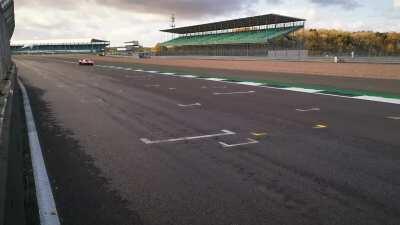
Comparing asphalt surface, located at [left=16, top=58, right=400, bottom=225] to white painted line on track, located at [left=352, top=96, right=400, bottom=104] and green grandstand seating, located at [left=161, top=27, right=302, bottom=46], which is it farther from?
green grandstand seating, located at [left=161, top=27, right=302, bottom=46]

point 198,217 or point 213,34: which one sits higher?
point 213,34

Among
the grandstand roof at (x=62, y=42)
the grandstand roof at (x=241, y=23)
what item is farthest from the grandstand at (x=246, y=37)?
the grandstand roof at (x=62, y=42)

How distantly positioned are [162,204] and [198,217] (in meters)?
0.55

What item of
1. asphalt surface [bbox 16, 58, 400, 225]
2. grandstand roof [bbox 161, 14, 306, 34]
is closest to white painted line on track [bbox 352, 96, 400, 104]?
asphalt surface [bbox 16, 58, 400, 225]

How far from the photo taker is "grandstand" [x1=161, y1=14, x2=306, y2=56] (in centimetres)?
5569

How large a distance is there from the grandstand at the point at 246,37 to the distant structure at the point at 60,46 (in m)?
86.0

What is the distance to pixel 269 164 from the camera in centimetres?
634

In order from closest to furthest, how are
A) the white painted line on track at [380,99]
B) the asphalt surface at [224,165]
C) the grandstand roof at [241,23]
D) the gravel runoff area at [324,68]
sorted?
the asphalt surface at [224,165]
the white painted line on track at [380,99]
the gravel runoff area at [324,68]
the grandstand roof at [241,23]

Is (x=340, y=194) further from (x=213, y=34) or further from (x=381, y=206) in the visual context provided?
(x=213, y=34)

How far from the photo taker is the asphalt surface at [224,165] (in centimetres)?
452

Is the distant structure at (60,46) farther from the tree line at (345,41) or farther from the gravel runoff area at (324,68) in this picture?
the gravel runoff area at (324,68)

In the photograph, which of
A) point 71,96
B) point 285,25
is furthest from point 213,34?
point 71,96

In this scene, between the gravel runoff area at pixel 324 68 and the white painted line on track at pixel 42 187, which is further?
the gravel runoff area at pixel 324 68

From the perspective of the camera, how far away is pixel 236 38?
246ft
